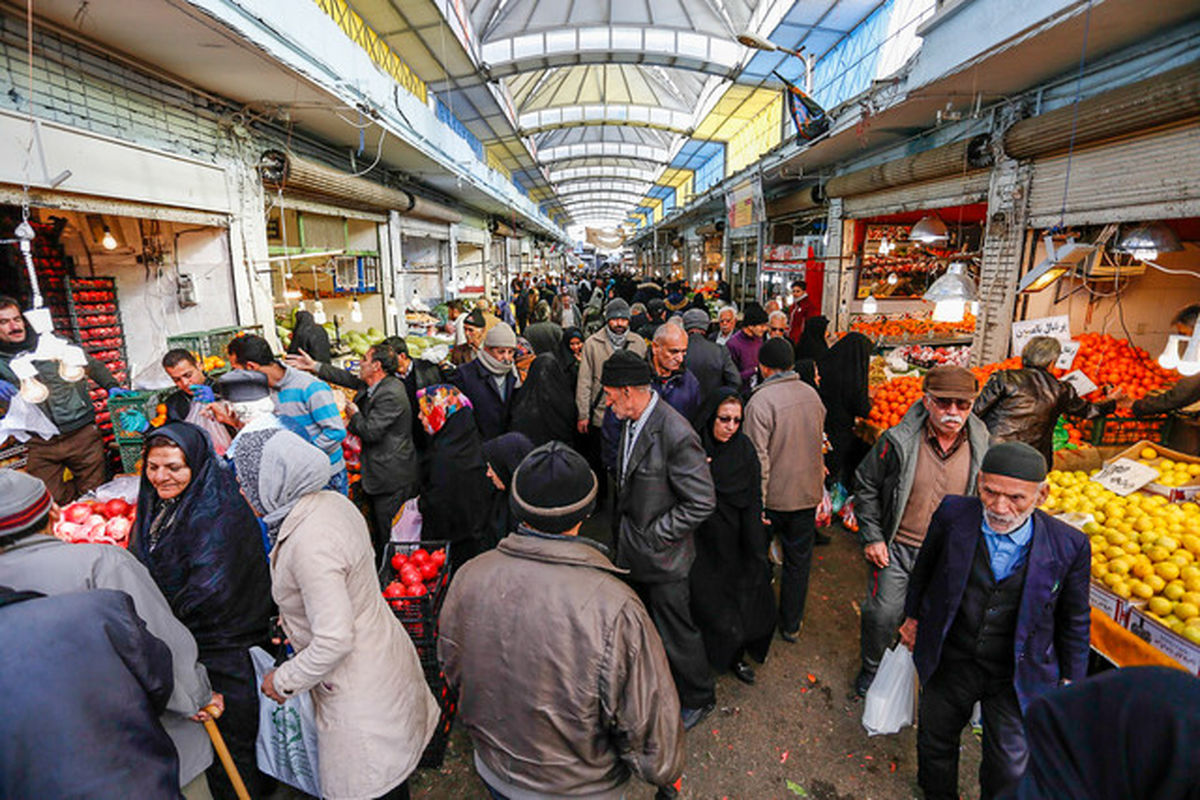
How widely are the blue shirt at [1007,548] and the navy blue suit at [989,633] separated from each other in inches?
1.1

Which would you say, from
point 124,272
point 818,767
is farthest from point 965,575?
point 124,272

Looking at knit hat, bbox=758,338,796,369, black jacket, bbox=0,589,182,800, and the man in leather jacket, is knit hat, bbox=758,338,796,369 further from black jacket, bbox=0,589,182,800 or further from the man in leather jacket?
black jacket, bbox=0,589,182,800

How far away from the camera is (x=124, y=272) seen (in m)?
5.89

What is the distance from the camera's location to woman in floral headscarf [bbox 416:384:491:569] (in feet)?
12.6

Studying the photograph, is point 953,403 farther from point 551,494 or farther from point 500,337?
point 500,337

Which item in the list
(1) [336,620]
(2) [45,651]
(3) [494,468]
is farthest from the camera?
(3) [494,468]

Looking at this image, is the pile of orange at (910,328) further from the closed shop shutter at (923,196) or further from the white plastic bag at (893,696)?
the white plastic bag at (893,696)

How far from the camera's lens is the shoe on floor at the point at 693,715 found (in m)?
3.12

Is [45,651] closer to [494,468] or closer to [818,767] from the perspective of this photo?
[494,468]

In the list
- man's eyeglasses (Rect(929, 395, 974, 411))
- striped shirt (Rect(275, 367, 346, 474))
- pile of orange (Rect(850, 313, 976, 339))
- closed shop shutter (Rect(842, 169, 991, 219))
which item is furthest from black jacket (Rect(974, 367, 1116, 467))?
pile of orange (Rect(850, 313, 976, 339))

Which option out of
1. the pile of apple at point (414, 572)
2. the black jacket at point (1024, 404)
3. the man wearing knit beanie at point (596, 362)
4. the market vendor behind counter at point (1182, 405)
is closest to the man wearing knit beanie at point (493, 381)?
the man wearing knit beanie at point (596, 362)

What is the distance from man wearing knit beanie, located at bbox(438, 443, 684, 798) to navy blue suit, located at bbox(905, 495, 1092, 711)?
1.44 m

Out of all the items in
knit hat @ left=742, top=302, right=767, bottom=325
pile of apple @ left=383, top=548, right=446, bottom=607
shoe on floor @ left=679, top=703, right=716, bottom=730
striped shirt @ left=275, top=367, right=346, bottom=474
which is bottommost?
shoe on floor @ left=679, top=703, right=716, bottom=730

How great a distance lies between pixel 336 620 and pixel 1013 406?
15.2ft
